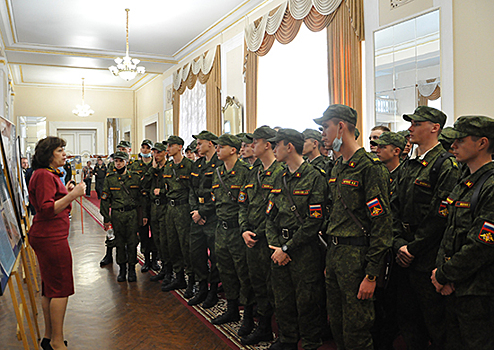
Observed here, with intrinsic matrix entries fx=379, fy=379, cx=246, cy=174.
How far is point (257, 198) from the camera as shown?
313 centimetres

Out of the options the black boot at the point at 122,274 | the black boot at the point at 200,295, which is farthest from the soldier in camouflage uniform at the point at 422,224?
the black boot at the point at 122,274

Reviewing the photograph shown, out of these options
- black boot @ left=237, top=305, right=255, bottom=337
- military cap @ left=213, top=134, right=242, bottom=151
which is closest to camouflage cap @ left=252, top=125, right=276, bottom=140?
military cap @ left=213, top=134, right=242, bottom=151

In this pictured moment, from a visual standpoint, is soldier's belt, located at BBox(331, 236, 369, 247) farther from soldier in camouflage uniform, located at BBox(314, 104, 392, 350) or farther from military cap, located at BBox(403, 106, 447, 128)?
military cap, located at BBox(403, 106, 447, 128)

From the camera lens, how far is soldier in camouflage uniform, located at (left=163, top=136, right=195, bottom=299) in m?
4.33

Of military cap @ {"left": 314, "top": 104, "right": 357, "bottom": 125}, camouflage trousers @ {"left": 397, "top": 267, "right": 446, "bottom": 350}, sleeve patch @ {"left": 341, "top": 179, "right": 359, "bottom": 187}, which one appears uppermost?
military cap @ {"left": 314, "top": 104, "right": 357, "bottom": 125}

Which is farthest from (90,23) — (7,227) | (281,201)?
(281,201)

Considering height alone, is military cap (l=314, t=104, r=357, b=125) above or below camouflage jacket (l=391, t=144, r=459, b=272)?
above

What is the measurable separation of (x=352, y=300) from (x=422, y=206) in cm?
75

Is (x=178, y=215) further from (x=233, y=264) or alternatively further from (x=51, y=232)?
(x=51, y=232)

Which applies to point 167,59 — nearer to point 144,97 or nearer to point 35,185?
point 144,97

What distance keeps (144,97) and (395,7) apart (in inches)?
496

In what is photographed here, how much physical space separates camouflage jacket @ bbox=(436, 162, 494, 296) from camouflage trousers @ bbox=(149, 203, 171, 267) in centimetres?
340

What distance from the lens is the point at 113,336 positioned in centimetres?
330

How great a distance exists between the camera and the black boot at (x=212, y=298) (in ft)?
12.7
